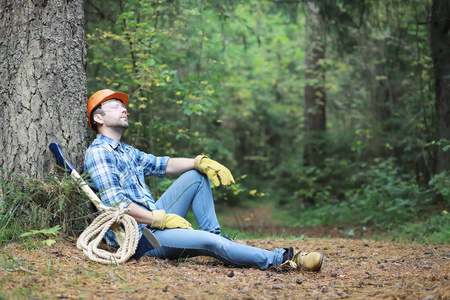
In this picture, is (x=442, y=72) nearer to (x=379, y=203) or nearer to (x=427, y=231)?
(x=427, y=231)

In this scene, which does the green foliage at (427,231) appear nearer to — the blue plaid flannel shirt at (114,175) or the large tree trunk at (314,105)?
the blue plaid flannel shirt at (114,175)

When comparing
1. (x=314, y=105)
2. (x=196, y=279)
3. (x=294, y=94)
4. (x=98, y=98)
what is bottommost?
(x=196, y=279)

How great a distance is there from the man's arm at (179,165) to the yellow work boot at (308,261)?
1.30 m

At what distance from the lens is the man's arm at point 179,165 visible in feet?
13.6

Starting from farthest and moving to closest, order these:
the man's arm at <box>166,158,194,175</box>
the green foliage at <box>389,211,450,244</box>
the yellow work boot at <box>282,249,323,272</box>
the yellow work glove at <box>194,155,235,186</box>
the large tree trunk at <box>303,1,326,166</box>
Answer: the large tree trunk at <box>303,1,326,166</box>
the green foliage at <box>389,211,450,244</box>
the man's arm at <box>166,158,194,175</box>
the yellow work glove at <box>194,155,235,186</box>
the yellow work boot at <box>282,249,323,272</box>

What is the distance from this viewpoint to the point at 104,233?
3.32 m

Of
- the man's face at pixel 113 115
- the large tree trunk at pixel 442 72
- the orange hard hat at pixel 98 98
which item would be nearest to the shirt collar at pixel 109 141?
the man's face at pixel 113 115

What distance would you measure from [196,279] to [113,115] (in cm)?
167

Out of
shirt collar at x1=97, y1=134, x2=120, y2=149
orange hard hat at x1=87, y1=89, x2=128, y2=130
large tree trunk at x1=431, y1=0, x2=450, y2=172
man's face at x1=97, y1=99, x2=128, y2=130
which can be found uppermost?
large tree trunk at x1=431, y1=0, x2=450, y2=172

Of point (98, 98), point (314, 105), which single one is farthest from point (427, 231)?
point (314, 105)

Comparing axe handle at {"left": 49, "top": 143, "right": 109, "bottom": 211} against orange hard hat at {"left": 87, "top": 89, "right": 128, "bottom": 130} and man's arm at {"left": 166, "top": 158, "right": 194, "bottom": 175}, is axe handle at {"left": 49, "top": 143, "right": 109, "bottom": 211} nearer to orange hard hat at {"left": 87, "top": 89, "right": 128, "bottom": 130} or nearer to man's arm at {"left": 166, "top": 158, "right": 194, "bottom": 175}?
orange hard hat at {"left": 87, "top": 89, "right": 128, "bottom": 130}

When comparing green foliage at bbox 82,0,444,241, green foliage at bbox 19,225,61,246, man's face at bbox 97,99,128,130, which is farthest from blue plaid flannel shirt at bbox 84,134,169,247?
green foliage at bbox 82,0,444,241

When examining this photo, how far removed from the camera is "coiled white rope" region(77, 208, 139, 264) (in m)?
3.25

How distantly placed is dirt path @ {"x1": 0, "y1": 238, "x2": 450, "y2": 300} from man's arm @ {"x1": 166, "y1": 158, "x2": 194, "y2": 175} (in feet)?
2.83
